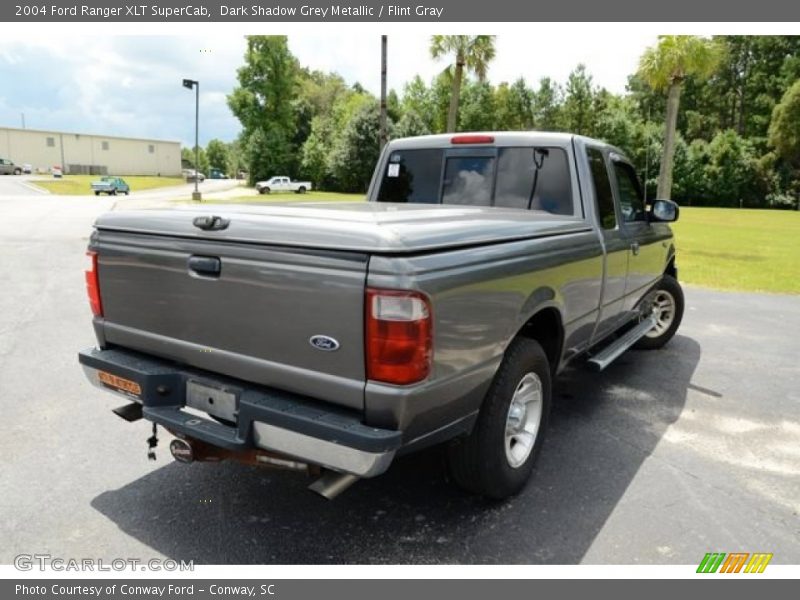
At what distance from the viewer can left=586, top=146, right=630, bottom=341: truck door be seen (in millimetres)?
4266

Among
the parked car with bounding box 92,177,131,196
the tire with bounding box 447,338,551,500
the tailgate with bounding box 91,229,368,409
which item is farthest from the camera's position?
the parked car with bounding box 92,177,131,196

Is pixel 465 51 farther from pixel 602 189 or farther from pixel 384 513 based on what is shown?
pixel 384 513

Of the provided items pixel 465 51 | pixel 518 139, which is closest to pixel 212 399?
pixel 518 139

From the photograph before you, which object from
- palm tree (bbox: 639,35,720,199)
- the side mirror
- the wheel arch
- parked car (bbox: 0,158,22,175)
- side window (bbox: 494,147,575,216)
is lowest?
the wheel arch

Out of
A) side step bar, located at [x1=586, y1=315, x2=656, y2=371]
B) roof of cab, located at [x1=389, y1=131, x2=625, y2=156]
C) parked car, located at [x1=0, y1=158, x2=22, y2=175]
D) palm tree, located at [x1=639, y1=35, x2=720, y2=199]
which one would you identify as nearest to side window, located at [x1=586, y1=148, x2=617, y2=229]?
roof of cab, located at [x1=389, y1=131, x2=625, y2=156]

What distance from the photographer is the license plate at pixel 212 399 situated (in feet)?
8.93

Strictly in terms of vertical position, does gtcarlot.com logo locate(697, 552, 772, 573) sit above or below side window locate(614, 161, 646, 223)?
below

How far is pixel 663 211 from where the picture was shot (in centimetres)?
510

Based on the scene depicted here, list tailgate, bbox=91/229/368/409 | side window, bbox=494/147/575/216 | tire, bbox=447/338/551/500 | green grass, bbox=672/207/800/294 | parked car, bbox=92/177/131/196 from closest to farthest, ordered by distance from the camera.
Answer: tailgate, bbox=91/229/368/409, tire, bbox=447/338/551/500, side window, bbox=494/147/575/216, green grass, bbox=672/207/800/294, parked car, bbox=92/177/131/196

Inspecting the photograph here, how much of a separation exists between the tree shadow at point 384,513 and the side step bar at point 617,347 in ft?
1.73

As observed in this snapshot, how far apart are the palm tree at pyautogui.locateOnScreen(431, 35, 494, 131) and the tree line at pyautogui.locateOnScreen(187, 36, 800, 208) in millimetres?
17691

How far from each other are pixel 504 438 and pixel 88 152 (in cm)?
9208

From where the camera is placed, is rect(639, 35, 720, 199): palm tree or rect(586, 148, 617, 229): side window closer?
rect(586, 148, 617, 229): side window

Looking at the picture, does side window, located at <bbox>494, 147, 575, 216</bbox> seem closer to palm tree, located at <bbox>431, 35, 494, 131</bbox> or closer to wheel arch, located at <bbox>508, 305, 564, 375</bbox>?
wheel arch, located at <bbox>508, 305, 564, 375</bbox>
